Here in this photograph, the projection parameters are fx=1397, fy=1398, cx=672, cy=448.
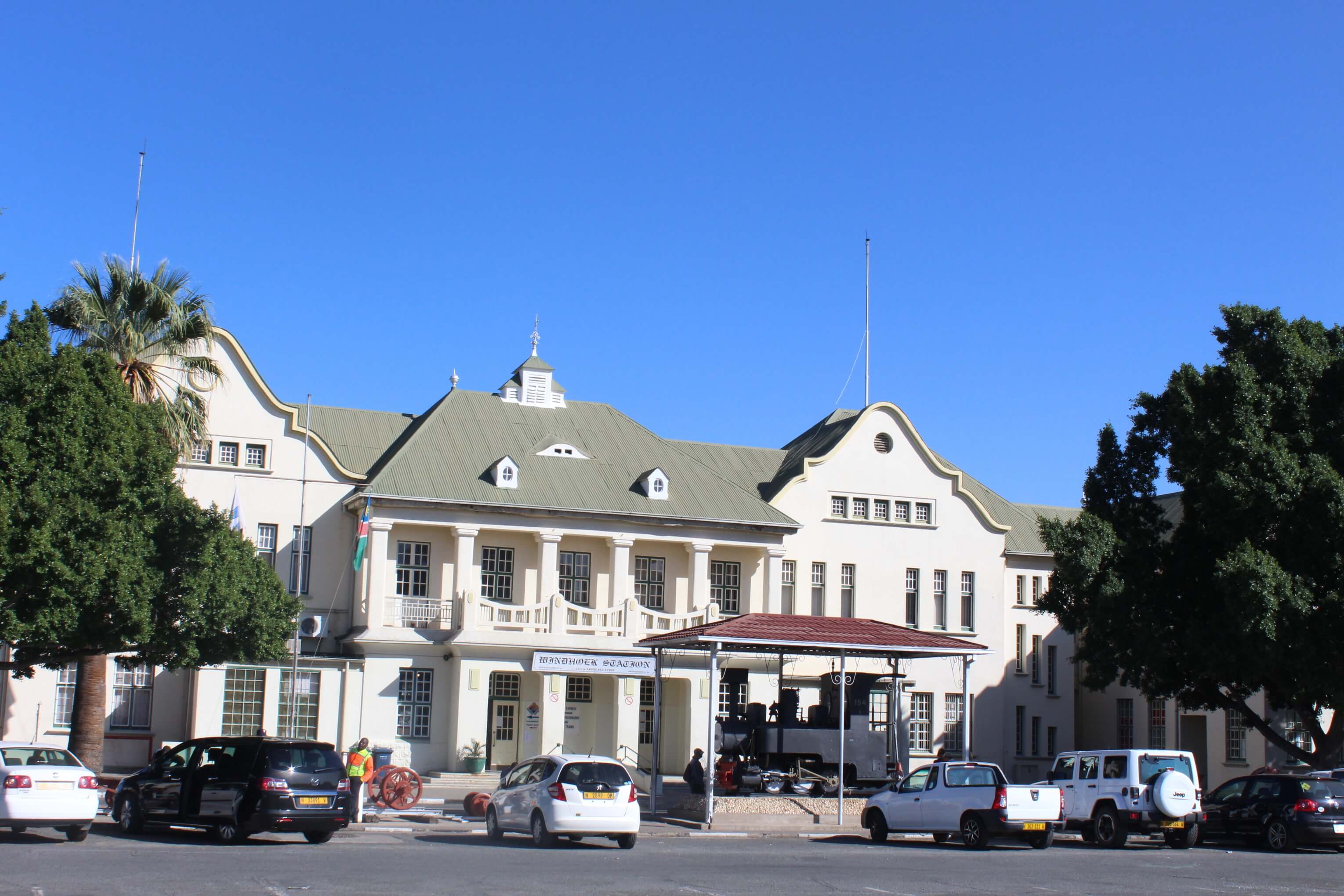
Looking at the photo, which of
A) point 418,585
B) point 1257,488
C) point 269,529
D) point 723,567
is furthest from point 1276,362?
point 269,529

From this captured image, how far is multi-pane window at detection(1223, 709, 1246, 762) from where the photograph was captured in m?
42.7

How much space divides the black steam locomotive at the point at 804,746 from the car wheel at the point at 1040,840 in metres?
6.54

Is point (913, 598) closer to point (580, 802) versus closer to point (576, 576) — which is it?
point (576, 576)

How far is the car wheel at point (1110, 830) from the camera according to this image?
25562 millimetres

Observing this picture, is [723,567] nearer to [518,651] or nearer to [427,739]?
[518,651]

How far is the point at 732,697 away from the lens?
4138cm

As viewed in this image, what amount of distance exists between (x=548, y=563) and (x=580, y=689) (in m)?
4.02

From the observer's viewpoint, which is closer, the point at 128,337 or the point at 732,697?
the point at 128,337

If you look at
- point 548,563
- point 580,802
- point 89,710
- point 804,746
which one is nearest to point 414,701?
point 548,563

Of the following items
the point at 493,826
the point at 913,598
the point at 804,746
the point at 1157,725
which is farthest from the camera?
the point at 1157,725

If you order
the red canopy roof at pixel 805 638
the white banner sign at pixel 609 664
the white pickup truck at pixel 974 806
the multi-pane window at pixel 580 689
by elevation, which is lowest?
the white pickup truck at pixel 974 806

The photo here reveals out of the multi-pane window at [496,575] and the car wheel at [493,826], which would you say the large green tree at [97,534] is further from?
the multi-pane window at [496,575]

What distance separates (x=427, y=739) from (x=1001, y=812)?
1905cm

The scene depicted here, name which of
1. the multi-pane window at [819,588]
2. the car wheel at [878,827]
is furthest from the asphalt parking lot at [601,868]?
the multi-pane window at [819,588]
